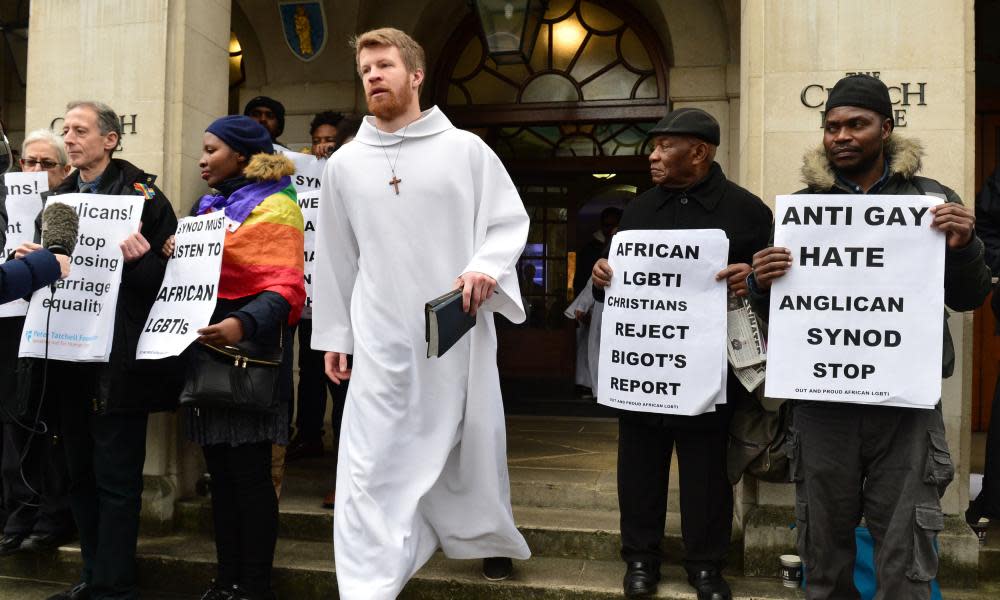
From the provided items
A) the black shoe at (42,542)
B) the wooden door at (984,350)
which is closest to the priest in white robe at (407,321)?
the black shoe at (42,542)

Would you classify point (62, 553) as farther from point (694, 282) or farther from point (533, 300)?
point (533, 300)

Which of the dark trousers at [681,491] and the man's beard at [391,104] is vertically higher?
the man's beard at [391,104]

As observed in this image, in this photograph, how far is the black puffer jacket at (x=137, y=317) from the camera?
4191 mm

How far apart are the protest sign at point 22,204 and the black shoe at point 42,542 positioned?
1.27 m

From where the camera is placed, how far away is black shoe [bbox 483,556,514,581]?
14.0ft

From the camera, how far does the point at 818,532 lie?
11.0 ft

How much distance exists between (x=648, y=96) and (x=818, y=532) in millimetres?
5493

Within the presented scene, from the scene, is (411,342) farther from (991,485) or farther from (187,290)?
(991,485)

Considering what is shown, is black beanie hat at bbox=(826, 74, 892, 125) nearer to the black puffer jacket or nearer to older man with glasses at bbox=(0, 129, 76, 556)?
the black puffer jacket

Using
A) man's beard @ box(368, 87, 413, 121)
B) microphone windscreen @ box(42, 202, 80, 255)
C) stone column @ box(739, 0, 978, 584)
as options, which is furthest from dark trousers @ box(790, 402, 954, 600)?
microphone windscreen @ box(42, 202, 80, 255)

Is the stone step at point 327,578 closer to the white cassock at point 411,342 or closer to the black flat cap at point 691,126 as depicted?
the white cassock at point 411,342

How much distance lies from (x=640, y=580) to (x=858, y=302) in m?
1.57

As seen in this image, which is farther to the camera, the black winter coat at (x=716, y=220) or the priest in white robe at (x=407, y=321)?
the black winter coat at (x=716, y=220)

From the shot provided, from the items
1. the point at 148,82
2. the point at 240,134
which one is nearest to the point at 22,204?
the point at 148,82
